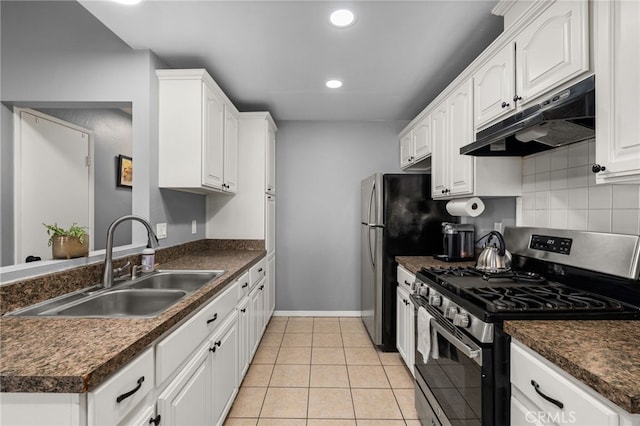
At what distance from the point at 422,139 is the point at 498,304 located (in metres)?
2.07

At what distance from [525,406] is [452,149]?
1.72 metres

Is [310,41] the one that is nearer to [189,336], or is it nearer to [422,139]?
[422,139]

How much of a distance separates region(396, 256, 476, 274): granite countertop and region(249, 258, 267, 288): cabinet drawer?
4.13 ft

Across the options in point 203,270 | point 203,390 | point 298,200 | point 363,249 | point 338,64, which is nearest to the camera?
point 203,390

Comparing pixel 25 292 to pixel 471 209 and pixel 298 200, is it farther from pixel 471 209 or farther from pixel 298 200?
pixel 298 200

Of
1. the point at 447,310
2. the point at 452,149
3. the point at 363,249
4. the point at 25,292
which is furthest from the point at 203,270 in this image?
the point at 452,149

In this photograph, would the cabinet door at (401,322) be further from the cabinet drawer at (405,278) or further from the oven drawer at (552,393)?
the oven drawer at (552,393)

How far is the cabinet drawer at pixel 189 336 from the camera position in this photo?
1.09 meters

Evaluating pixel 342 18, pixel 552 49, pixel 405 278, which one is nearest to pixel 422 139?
pixel 405 278

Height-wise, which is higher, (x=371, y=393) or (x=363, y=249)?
(x=363, y=249)

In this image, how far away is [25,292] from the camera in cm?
124

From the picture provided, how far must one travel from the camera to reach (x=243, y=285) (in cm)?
222

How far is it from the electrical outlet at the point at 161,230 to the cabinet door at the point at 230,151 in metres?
0.62

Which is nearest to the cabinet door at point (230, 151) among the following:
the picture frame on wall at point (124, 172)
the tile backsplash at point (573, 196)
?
the picture frame on wall at point (124, 172)
